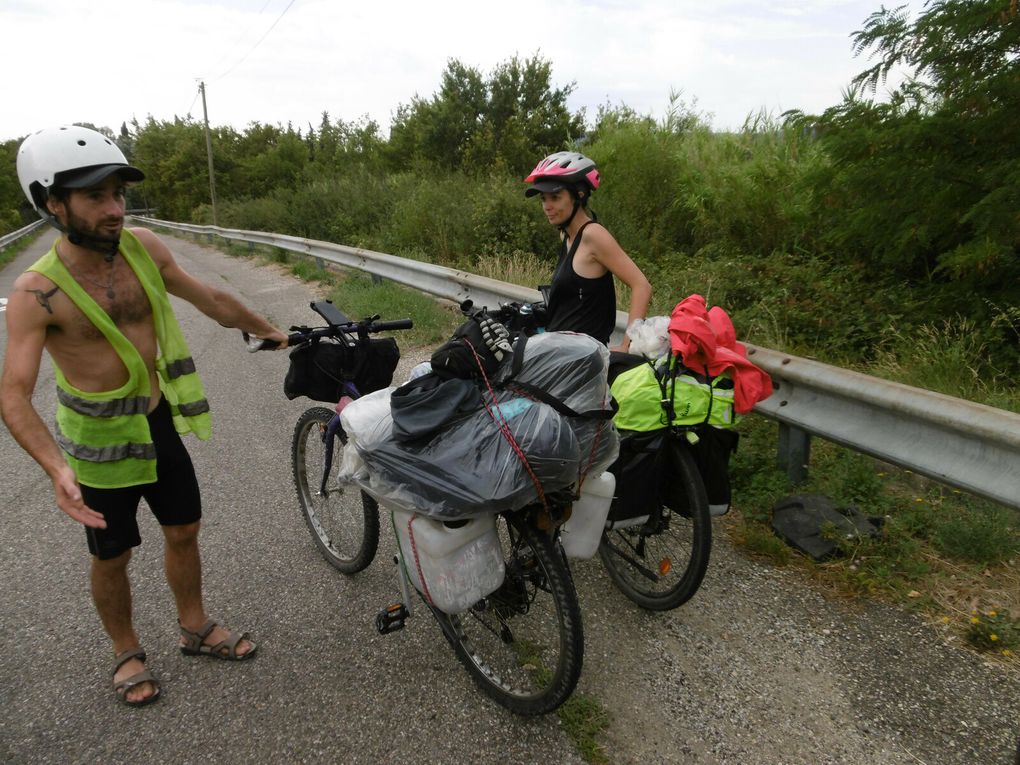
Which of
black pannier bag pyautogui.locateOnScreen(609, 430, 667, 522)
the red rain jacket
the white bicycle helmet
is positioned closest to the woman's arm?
the red rain jacket

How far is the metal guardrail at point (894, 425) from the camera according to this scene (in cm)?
252

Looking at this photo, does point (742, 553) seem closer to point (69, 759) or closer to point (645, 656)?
point (645, 656)

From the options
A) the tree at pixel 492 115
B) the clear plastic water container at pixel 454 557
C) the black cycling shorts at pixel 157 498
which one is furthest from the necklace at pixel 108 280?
the tree at pixel 492 115

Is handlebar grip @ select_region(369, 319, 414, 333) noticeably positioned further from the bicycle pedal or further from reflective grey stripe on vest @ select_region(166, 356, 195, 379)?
the bicycle pedal

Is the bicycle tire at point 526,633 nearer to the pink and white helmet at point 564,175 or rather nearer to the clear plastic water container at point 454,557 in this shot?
the clear plastic water container at point 454,557

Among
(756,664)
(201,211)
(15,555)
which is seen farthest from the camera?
(201,211)

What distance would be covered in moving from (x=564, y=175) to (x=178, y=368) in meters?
1.98

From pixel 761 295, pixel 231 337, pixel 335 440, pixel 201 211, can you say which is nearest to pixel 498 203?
pixel 231 337

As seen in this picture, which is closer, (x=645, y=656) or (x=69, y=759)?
(x=69, y=759)

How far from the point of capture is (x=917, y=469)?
2814mm

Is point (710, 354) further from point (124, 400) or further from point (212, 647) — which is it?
point (212, 647)

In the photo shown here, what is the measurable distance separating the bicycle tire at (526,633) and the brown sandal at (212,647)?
2.92 ft

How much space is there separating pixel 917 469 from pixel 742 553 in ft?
2.92

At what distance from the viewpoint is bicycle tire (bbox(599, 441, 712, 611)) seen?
275cm
